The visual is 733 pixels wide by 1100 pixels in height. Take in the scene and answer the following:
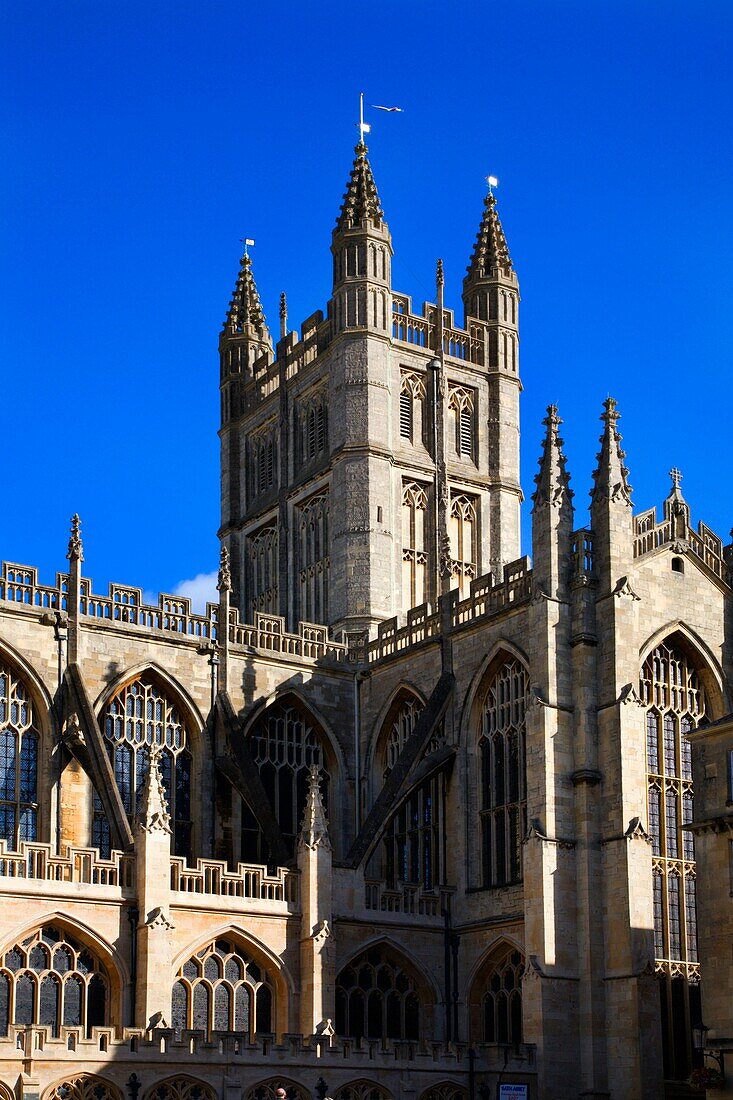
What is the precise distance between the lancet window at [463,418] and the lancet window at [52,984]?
1086 inches

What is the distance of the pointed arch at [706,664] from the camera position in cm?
4759

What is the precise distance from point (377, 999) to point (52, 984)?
30.8ft

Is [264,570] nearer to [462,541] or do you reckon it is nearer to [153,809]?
[462,541]

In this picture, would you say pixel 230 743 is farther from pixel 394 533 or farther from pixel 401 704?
pixel 394 533

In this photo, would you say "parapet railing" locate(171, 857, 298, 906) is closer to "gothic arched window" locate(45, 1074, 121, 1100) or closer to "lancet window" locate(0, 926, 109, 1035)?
"lancet window" locate(0, 926, 109, 1035)

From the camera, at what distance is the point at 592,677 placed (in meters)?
45.3

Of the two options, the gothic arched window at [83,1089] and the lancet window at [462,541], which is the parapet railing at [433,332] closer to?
the lancet window at [462,541]

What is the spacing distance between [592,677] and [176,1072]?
15.1m

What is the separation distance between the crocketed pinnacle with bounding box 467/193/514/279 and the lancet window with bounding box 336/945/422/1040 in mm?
29720

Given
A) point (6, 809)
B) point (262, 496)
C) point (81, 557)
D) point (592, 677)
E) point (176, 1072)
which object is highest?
point (262, 496)

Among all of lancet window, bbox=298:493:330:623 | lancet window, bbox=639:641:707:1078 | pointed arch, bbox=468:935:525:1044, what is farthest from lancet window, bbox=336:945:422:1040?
lancet window, bbox=298:493:330:623

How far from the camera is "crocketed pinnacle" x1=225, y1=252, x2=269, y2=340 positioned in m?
71.2

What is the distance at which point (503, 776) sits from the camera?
47.7 m

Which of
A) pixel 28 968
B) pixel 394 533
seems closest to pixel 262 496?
pixel 394 533
